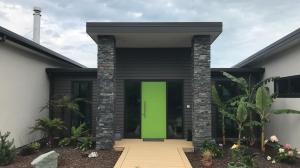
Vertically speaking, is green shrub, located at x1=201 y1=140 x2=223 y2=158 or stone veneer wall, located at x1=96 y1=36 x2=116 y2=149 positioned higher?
stone veneer wall, located at x1=96 y1=36 x2=116 y2=149

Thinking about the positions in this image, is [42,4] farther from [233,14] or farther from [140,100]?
[233,14]

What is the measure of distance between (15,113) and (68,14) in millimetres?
6401

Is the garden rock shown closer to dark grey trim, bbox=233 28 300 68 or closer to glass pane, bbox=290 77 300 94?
dark grey trim, bbox=233 28 300 68

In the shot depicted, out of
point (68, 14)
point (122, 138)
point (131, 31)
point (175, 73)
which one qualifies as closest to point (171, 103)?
point (175, 73)

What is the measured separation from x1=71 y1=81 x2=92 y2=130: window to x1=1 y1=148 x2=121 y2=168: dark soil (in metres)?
2.85

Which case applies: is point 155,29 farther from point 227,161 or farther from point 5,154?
point 5,154

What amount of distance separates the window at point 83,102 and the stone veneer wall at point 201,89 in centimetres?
485

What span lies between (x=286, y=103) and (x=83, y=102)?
26.2 feet

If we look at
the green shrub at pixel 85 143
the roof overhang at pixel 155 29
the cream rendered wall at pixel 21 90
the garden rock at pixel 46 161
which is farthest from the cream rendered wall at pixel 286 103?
the cream rendered wall at pixel 21 90

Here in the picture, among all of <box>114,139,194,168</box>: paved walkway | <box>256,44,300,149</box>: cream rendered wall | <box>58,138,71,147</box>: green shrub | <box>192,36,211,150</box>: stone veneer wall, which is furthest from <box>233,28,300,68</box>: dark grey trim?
<box>58,138,71,147</box>: green shrub

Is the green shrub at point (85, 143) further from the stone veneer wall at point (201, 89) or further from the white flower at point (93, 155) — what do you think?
the stone veneer wall at point (201, 89)

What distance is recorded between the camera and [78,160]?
849 centimetres

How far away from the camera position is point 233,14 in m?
11.7

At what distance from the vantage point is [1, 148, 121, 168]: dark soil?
7988mm
